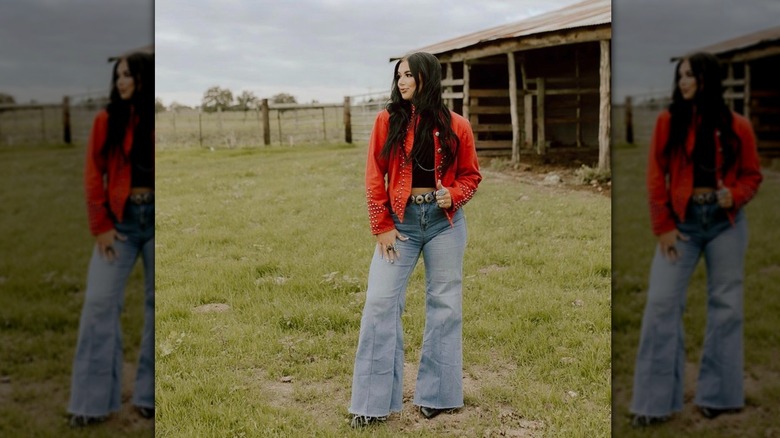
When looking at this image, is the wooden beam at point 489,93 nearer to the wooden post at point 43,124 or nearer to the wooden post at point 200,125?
the wooden post at point 200,125

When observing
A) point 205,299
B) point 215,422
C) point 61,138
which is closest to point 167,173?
point 205,299

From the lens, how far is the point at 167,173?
15438 millimetres

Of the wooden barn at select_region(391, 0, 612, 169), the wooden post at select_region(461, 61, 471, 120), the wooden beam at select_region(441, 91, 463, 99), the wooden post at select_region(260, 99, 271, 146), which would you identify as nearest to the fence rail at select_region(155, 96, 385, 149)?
the wooden post at select_region(260, 99, 271, 146)

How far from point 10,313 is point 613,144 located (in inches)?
28.4

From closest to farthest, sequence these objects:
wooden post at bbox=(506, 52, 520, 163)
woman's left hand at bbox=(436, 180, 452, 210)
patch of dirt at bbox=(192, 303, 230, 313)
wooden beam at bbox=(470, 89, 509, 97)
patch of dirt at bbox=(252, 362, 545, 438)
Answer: woman's left hand at bbox=(436, 180, 452, 210) < patch of dirt at bbox=(252, 362, 545, 438) < patch of dirt at bbox=(192, 303, 230, 313) < wooden post at bbox=(506, 52, 520, 163) < wooden beam at bbox=(470, 89, 509, 97)

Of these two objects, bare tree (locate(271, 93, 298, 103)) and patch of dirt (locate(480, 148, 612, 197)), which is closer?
patch of dirt (locate(480, 148, 612, 197))

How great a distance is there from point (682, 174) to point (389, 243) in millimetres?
2492

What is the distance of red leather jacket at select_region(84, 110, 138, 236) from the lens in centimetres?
84

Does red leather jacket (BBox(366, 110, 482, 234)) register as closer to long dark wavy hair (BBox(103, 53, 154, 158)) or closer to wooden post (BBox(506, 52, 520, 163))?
long dark wavy hair (BBox(103, 53, 154, 158))

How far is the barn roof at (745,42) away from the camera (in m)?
0.77

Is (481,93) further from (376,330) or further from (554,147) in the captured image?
(376,330)

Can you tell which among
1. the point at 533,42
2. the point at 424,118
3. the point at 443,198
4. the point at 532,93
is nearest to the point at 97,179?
the point at 443,198

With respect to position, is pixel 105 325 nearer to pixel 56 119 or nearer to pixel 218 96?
pixel 56 119

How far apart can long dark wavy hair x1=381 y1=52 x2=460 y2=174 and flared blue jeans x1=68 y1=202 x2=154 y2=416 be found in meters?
2.41
